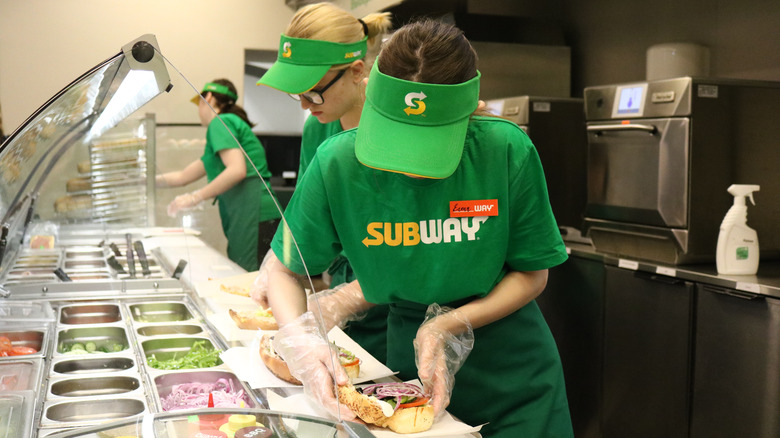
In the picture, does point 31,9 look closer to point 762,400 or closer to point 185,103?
point 185,103

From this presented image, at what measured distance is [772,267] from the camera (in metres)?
3.05

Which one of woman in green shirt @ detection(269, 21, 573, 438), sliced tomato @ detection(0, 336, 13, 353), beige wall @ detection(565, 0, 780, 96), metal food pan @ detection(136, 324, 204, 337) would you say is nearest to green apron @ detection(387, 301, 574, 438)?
woman in green shirt @ detection(269, 21, 573, 438)

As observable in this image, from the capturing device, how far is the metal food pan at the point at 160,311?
7.63 ft

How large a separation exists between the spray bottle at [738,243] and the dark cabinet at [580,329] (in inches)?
26.6

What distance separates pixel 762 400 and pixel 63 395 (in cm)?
234

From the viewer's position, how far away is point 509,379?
1631mm

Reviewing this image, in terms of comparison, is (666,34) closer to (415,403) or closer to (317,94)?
(317,94)

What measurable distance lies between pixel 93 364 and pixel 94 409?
31 centimetres

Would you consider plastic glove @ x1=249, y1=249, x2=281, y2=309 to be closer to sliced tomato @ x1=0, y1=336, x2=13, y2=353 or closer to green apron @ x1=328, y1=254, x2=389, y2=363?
green apron @ x1=328, y1=254, x2=389, y2=363

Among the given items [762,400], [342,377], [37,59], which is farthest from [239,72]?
[342,377]

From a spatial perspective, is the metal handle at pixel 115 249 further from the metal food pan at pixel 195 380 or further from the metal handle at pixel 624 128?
the metal handle at pixel 624 128

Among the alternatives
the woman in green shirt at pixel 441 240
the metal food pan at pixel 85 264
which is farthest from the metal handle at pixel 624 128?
the metal food pan at pixel 85 264

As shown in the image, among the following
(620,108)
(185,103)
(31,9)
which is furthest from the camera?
(31,9)

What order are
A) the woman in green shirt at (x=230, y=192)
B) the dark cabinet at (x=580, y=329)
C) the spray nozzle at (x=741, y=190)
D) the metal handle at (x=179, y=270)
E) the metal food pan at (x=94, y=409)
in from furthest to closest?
the dark cabinet at (x=580, y=329) < the spray nozzle at (x=741, y=190) < the metal handle at (x=179, y=270) < the woman in green shirt at (x=230, y=192) < the metal food pan at (x=94, y=409)
